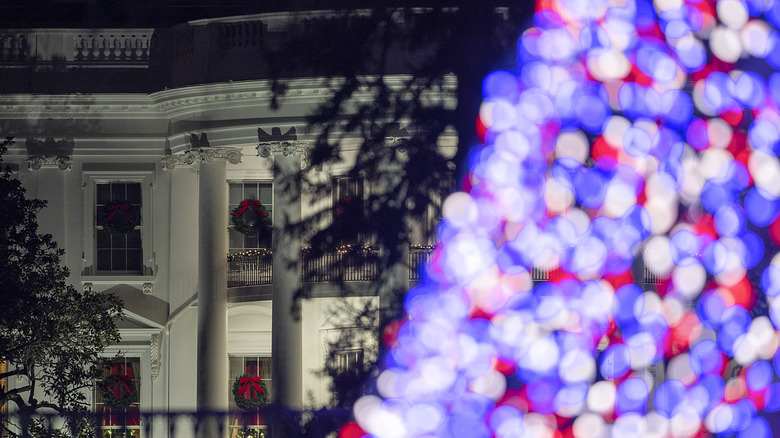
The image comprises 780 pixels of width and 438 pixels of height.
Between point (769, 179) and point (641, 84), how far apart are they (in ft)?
11.4

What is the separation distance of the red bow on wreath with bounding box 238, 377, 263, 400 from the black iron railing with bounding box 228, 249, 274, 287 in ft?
6.81

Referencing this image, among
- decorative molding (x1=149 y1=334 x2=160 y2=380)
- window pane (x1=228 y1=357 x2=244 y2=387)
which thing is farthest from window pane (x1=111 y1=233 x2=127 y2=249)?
window pane (x1=228 y1=357 x2=244 y2=387)

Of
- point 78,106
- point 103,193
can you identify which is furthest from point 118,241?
point 78,106

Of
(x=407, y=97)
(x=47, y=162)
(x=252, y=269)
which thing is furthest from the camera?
(x=47, y=162)

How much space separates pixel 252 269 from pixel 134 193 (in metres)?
3.17

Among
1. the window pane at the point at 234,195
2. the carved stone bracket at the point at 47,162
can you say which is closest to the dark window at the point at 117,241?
the carved stone bracket at the point at 47,162

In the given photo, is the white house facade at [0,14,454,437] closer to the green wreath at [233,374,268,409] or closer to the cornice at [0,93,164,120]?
the cornice at [0,93,164,120]

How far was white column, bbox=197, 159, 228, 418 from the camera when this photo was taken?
24.9 meters

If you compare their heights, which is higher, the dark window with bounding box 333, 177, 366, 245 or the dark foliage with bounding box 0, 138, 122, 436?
the dark window with bounding box 333, 177, 366, 245

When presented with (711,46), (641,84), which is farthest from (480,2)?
(641,84)

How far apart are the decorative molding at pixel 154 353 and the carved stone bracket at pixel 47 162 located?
14.0 feet

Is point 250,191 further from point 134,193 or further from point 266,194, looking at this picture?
point 134,193

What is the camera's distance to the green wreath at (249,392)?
26016 mm

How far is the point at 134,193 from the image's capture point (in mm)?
27391
